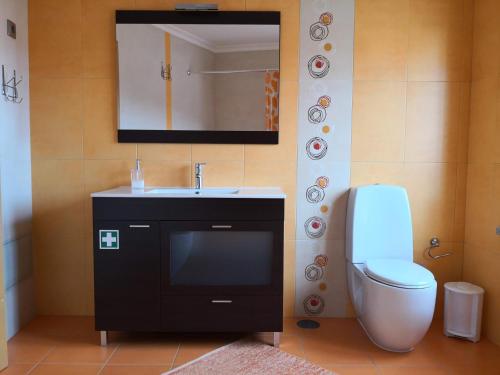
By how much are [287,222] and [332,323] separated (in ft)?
2.34

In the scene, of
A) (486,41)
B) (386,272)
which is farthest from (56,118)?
(486,41)

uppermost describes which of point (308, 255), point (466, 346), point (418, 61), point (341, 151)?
point (418, 61)

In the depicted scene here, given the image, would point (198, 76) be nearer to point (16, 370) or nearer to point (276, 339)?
point (276, 339)

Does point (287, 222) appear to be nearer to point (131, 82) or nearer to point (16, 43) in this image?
point (131, 82)

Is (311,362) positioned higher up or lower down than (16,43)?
lower down

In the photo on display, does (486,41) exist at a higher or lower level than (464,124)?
higher

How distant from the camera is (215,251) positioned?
2.19 metres

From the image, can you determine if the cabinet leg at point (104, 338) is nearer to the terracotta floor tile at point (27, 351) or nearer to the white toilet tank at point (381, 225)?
the terracotta floor tile at point (27, 351)

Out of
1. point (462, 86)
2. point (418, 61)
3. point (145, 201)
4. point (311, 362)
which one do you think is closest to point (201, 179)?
point (145, 201)

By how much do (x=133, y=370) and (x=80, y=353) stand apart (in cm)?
39

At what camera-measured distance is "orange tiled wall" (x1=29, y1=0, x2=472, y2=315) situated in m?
2.50

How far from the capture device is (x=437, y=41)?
8.23 feet

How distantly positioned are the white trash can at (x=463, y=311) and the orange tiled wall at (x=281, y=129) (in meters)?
0.26

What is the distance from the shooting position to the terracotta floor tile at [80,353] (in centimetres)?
207
